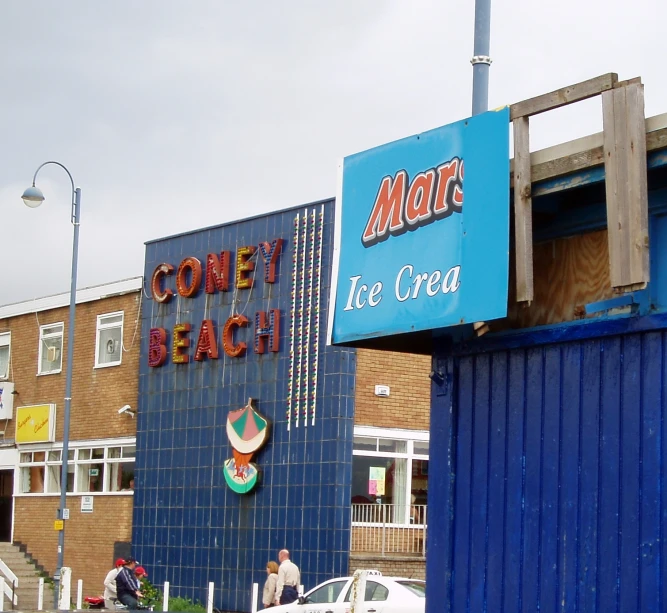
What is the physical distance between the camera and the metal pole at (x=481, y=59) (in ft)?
47.7

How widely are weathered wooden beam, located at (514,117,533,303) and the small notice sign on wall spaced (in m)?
24.4

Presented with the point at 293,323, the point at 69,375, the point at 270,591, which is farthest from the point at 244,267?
the point at 270,591

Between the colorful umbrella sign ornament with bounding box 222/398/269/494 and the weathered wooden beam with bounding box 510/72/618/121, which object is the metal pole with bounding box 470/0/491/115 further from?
the colorful umbrella sign ornament with bounding box 222/398/269/494

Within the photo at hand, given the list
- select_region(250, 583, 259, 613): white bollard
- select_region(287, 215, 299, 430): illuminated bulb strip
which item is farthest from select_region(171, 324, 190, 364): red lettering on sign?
select_region(250, 583, 259, 613): white bollard

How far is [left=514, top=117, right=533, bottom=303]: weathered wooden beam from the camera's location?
9.36m

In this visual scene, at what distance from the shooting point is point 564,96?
9.49 meters

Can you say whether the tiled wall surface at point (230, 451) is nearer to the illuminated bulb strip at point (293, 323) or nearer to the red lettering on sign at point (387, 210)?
the illuminated bulb strip at point (293, 323)

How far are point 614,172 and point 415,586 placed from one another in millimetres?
12517

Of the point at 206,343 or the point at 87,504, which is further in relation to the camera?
the point at 87,504

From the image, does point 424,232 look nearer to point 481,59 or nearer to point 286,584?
point 481,59

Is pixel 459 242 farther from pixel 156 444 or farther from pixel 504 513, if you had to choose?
pixel 156 444

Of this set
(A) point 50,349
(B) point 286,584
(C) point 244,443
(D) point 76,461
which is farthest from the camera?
(A) point 50,349

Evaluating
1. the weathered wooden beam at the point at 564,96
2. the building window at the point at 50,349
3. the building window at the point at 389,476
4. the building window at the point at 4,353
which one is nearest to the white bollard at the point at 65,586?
the building window at the point at 389,476

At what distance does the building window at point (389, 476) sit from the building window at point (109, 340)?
335 inches
